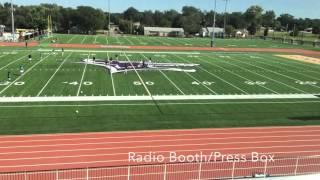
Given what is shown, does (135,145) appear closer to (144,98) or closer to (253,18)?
(144,98)

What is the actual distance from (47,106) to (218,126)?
9.94 meters

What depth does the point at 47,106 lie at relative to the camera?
78.6ft

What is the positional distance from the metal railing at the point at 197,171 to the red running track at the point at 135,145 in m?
2.61

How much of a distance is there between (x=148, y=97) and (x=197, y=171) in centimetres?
1384

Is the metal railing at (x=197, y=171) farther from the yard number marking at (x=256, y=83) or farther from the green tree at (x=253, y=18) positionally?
the green tree at (x=253, y=18)

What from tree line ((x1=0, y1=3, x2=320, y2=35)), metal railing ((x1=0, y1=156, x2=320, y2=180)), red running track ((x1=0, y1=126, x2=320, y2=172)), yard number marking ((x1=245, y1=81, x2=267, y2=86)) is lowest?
red running track ((x1=0, y1=126, x2=320, y2=172))

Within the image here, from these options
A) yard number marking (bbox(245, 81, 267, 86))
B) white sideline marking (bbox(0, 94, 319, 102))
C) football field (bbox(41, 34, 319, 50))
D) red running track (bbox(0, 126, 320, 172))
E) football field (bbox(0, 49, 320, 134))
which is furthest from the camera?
football field (bbox(41, 34, 319, 50))

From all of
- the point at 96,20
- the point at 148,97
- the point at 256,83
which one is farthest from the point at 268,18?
the point at 148,97

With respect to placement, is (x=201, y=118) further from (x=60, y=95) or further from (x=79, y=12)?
(x=79, y=12)

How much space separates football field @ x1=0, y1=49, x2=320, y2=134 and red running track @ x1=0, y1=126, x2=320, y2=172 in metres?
1.25

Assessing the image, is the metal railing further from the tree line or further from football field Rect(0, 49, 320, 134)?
the tree line

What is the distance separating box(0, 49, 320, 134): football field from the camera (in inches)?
846

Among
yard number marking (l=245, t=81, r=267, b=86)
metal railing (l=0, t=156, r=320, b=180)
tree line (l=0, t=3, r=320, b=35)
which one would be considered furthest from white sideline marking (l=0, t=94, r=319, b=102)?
tree line (l=0, t=3, r=320, b=35)

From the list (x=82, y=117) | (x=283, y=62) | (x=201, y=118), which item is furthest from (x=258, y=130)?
(x=283, y=62)
